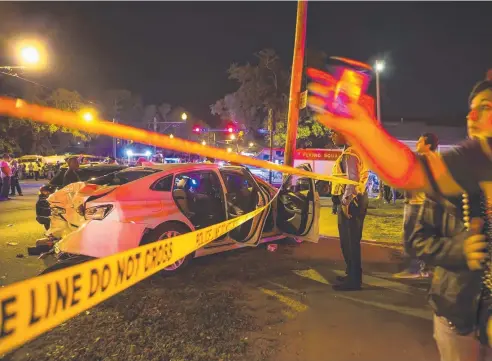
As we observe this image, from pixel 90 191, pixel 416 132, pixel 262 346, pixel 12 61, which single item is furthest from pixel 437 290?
pixel 416 132

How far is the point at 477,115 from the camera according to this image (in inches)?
72.2

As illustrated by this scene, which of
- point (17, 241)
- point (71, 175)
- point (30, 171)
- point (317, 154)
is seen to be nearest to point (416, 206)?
point (71, 175)

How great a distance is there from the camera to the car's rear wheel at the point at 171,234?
5488mm

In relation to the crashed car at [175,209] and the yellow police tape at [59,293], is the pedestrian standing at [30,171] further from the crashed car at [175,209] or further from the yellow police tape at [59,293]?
the yellow police tape at [59,293]

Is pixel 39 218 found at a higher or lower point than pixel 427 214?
lower

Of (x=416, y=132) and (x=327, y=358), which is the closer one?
(x=327, y=358)

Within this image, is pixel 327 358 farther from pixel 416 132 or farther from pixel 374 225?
pixel 416 132

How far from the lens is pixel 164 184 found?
585 centimetres

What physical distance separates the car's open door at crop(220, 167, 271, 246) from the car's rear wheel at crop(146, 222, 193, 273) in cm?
83

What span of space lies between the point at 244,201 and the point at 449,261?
17.7 ft

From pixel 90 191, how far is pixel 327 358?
4123mm

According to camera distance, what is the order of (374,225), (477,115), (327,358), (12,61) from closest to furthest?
1. (477,115)
2. (327,358)
3. (374,225)
4. (12,61)

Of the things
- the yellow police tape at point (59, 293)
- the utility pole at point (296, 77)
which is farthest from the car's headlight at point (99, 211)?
the utility pole at point (296, 77)

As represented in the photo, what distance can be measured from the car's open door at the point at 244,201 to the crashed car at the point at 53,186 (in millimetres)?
2477
